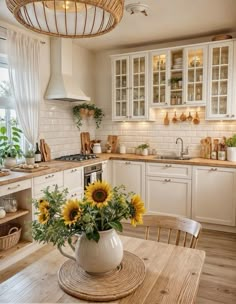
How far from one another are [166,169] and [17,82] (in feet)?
7.39

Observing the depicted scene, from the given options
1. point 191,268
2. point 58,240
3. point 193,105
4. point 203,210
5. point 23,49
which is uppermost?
point 23,49

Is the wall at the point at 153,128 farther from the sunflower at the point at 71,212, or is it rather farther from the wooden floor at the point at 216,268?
the sunflower at the point at 71,212

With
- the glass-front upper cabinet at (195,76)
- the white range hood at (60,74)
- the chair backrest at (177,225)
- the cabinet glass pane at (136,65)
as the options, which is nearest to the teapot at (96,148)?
the white range hood at (60,74)

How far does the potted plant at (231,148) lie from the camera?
3758 mm

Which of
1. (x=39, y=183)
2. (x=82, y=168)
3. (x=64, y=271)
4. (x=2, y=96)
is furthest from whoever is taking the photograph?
(x=82, y=168)

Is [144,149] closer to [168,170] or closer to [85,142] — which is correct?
[168,170]

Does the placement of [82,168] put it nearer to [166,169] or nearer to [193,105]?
[166,169]

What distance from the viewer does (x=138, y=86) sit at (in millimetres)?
4332

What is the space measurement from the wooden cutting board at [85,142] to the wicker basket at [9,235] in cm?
187

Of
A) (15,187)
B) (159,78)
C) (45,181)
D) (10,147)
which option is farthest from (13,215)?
(159,78)

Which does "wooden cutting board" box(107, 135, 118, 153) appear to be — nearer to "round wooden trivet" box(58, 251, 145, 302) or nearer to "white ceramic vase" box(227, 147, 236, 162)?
"white ceramic vase" box(227, 147, 236, 162)

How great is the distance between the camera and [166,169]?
3.88m

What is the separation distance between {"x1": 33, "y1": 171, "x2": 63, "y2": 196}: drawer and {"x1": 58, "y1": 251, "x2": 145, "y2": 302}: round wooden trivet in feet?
5.76

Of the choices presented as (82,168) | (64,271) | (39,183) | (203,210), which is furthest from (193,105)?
(64,271)
